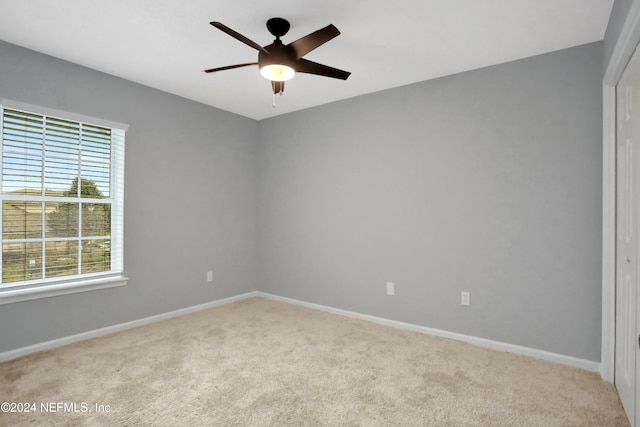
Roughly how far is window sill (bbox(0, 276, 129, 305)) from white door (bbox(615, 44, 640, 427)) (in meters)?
4.00

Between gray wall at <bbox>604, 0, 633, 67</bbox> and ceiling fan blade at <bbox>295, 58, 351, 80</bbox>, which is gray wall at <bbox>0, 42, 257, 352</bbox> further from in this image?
gray wall at <bbox>604, 0, 633, 67</bbox>

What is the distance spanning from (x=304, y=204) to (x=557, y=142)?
269 centimetres

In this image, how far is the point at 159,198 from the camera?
371 centimetres

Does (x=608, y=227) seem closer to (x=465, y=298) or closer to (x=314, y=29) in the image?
(x=465, y=298)

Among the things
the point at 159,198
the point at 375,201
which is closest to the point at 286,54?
the point at 375,201

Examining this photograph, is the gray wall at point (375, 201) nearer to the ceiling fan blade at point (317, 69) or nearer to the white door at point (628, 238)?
the white door at point (628, 238)

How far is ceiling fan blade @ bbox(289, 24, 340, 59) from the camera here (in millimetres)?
1937

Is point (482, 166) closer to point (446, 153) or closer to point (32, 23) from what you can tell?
point (446, 153)

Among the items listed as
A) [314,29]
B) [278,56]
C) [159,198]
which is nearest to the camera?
[278,56]

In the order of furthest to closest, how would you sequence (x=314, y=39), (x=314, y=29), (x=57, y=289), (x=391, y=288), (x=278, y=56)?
(x=391, y=288), (x=57, y=289), (x=314, y=29), (x=278, y=56), (x=314, y=39)

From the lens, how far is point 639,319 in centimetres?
183

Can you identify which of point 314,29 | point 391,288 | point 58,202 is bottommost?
point 391,288

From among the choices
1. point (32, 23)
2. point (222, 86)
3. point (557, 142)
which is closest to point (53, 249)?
point (32, 23)

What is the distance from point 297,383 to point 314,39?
2246 mm
